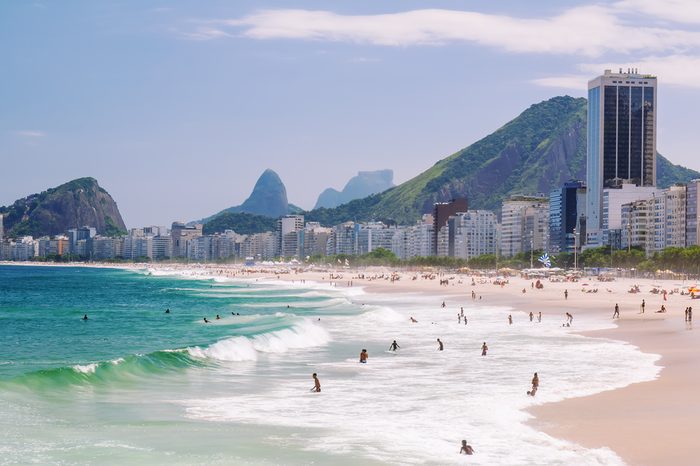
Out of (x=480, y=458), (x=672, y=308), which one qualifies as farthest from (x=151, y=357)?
(x=672, y=308)

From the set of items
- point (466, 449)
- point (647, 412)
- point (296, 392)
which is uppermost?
point (647, 412)

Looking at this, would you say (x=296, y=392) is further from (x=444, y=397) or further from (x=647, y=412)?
(x=647, y=412)

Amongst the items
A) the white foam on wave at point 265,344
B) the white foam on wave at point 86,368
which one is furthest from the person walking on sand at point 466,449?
the white foam on wave at point 265,344

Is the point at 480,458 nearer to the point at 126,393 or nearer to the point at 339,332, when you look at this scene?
the point at 126,393

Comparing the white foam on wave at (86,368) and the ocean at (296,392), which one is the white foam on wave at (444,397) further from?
the white foam on wave at (86,368)

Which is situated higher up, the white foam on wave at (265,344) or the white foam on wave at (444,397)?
the white foam on wave at (444,397)

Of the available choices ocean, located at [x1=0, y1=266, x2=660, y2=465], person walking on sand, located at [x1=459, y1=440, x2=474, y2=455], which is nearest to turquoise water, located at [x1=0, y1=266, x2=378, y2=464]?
ocean, located at [x1=0, y1=266, x2=660, y2=465]

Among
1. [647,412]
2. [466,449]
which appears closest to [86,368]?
[466,449]
